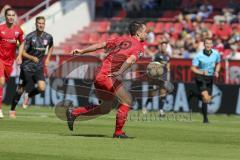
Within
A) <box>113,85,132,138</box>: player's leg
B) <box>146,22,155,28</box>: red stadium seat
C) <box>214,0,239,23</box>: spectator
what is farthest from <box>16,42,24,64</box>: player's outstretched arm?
<box>146,22,155,28</box>: red stadium seat

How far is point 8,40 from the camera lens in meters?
20.7

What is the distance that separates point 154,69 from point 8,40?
15.6 ft

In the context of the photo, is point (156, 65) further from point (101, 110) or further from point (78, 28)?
point (78, 28)

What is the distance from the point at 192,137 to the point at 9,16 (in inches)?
245

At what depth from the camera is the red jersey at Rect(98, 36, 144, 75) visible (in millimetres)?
14789

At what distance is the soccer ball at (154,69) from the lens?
2333 centimetres

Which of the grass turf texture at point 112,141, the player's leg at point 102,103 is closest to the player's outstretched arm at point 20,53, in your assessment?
the grass turf texture at point 112,141

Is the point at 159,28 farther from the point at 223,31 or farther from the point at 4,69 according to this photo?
the point at 4,69

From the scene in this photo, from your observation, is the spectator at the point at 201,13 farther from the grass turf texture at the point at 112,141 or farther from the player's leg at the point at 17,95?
the grass turf texture at the point at 112,141

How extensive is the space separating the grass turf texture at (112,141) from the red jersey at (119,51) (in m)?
1.27

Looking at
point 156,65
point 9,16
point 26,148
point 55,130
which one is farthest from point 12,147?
point 156,65

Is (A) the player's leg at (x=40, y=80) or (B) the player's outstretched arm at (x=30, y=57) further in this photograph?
(A) the player's leg at (x=40, y=80)

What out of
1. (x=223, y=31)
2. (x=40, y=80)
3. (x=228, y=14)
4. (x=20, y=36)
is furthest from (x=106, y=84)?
(x=228, y=14)

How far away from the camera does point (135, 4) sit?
38.8m
